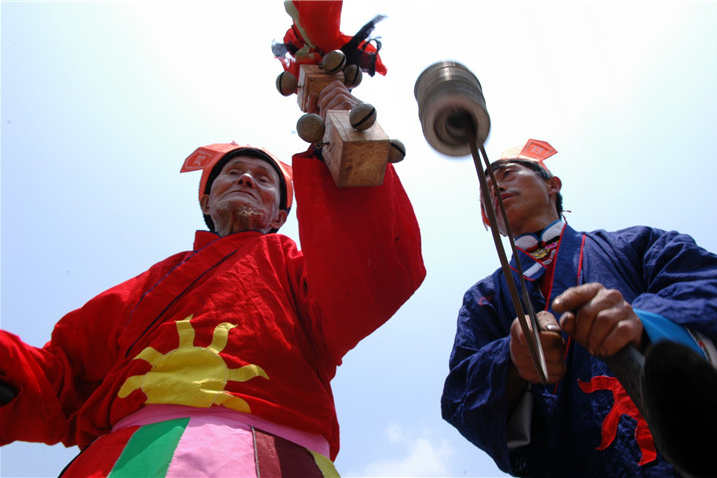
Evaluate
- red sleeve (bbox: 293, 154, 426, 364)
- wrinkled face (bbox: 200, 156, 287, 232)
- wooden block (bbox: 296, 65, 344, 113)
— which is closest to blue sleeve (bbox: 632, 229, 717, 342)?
red sleeve (bbox: 293, 154, 426, 364)

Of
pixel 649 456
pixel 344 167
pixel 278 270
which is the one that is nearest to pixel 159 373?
pixel 278 270

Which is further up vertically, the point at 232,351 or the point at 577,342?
the point at 232,351

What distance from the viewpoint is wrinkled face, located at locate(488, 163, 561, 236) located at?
2.72 m

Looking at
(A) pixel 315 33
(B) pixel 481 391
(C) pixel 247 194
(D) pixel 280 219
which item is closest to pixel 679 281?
(B) pixel 481 391

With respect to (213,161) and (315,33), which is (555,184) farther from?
(213,161)

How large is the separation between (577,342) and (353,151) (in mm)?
988

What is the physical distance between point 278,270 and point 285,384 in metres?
0.57

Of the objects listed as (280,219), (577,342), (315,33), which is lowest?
(577,342)

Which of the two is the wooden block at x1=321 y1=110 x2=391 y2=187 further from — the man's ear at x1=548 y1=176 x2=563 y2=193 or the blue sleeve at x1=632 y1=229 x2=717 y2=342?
the man's ear at x1=548 y1=176 x2=563 y2=193

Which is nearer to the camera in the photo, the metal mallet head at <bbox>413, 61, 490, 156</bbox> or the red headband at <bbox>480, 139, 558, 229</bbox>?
the metal mallet head at <bbox>413, 61, 490, 156</bbox>

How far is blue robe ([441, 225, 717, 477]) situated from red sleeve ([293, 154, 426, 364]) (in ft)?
1.27

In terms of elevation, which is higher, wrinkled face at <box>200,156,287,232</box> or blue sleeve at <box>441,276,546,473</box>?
wrinkled face at <box>200,156,287,232</box>

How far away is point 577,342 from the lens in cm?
198

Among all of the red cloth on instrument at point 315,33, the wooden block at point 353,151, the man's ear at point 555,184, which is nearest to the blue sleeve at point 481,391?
the wooden block at point 353,151
